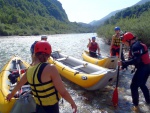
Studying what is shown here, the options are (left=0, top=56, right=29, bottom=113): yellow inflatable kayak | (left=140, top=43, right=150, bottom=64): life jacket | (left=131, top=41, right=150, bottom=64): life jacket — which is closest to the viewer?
(left=0, top=56, right=29, bottom=113): yellow inflatable kayak

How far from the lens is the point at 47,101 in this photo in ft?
7.98

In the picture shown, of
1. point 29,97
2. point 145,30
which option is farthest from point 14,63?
point 145,30

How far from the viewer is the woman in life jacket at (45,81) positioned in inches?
90.9

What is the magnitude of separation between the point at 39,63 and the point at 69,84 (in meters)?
5.28

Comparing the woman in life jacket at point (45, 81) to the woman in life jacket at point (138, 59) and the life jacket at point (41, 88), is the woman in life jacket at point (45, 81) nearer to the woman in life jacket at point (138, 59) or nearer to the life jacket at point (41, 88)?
the life jacket at point (41, 88)

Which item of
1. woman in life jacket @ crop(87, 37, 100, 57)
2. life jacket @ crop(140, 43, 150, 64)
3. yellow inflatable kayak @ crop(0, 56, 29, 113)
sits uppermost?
life jacket @ crop(140, 43, 150, 64)

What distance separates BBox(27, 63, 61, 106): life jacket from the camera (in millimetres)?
2340

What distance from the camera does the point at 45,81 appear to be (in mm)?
2330

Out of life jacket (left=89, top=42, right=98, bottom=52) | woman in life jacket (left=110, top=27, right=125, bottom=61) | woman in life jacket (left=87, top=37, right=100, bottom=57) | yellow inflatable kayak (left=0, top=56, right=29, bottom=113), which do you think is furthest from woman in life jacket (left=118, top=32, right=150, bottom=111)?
life jacket (left=89, top=42, right=98, bottom=52)

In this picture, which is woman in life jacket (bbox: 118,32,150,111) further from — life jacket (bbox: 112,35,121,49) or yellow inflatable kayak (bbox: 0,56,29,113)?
life jacket (bbox: 112,35,121,49)

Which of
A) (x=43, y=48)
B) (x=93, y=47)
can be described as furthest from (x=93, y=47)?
(x=43, y=48)

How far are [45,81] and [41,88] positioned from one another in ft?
0.37

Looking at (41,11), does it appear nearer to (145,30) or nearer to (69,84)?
(145,30)

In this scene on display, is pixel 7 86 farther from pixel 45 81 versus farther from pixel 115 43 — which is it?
pixel 115 43
